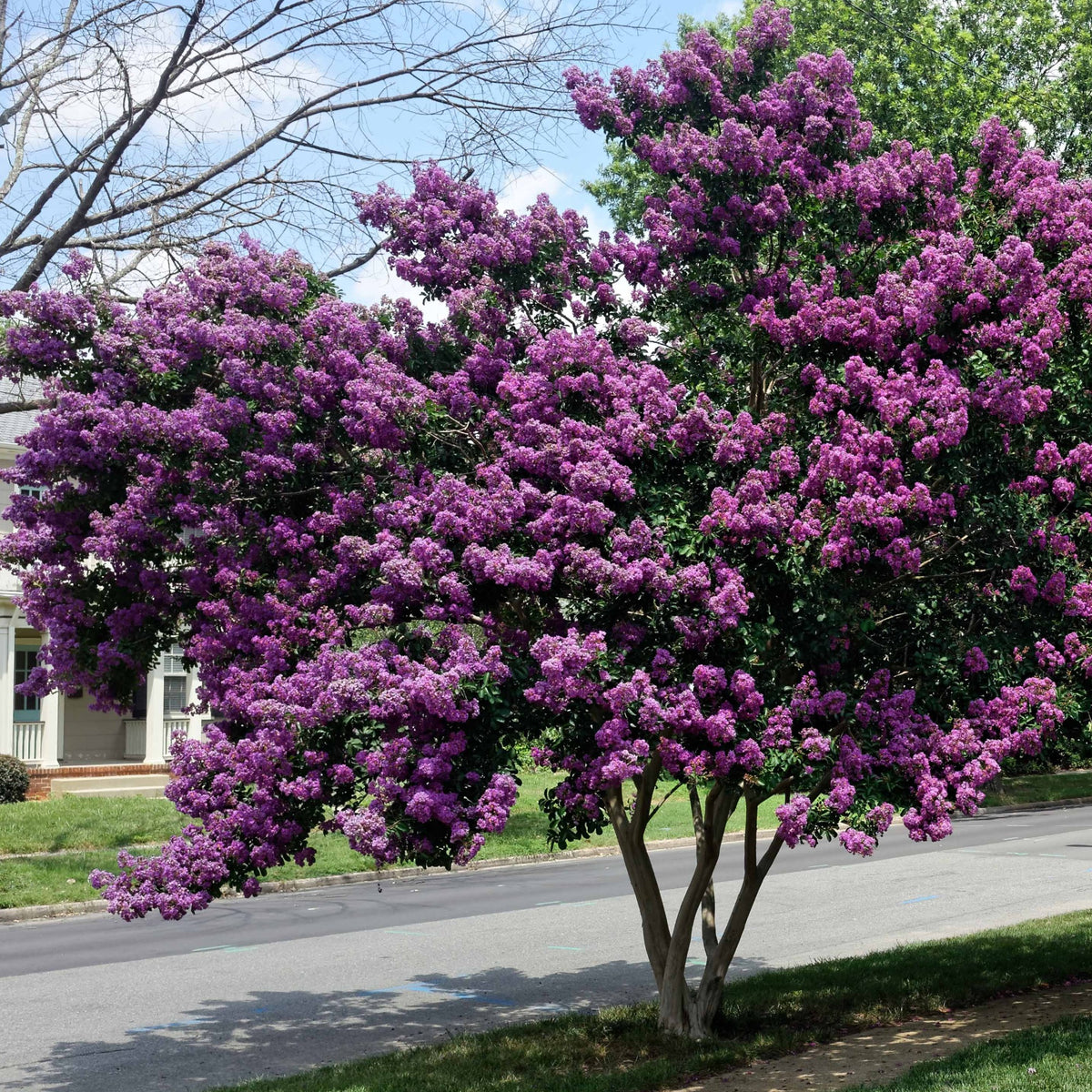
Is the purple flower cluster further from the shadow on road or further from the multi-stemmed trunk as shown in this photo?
the shadow on road

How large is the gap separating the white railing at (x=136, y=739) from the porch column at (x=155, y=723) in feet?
1.35

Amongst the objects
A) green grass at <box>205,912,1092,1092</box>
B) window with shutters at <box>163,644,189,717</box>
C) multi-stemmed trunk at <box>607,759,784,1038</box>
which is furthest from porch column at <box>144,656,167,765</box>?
multi-stemmed trunk at <box>607,759,784,1038</box>

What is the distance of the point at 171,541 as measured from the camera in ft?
25.5

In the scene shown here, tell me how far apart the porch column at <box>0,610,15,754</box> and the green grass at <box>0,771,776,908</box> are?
10.00 ft

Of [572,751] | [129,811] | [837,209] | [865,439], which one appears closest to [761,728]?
[572,751]

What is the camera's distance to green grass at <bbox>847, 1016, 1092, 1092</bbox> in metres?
6.75

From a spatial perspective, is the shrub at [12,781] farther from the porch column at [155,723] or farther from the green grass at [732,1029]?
the green grass at [732,1029]

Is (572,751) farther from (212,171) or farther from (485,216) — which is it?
(212,171)

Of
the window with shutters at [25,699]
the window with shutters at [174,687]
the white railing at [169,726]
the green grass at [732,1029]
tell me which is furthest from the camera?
the window with shutters at [174,687]

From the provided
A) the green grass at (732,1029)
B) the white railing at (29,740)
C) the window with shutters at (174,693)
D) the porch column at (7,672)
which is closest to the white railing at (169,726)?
the window with shutters at (174,693)

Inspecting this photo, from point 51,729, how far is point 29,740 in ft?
2.09

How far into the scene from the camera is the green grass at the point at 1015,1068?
6754 millimetres

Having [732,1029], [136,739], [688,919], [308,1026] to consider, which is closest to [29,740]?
[136,739]

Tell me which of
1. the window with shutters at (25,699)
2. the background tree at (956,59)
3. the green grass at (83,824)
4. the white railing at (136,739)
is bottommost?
the green grass at (83,824)
